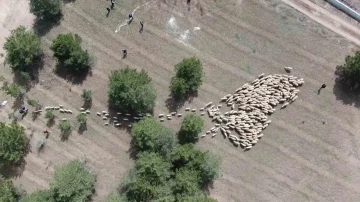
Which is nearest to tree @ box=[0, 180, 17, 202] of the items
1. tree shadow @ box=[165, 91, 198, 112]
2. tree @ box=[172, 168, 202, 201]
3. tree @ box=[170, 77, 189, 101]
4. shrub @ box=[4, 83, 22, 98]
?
shrub @ box=[4, 83, 22, 98]

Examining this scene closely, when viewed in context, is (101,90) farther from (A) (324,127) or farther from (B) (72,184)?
(A) (324,127)

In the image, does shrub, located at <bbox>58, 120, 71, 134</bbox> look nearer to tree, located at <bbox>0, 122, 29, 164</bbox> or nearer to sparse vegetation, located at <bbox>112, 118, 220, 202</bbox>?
tree, located at <bbox>0, 122, 29, 164</bbox>

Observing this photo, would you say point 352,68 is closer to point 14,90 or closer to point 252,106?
point 252,106

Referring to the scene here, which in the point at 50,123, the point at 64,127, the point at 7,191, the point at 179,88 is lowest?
the point at 7,191

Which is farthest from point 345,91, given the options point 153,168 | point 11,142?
point 11,142

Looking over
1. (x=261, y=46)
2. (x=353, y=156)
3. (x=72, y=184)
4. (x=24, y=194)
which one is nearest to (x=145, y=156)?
(x=72, y=184)

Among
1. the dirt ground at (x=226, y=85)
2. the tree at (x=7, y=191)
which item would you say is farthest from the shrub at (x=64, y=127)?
the tree at (x=7, y=191)
